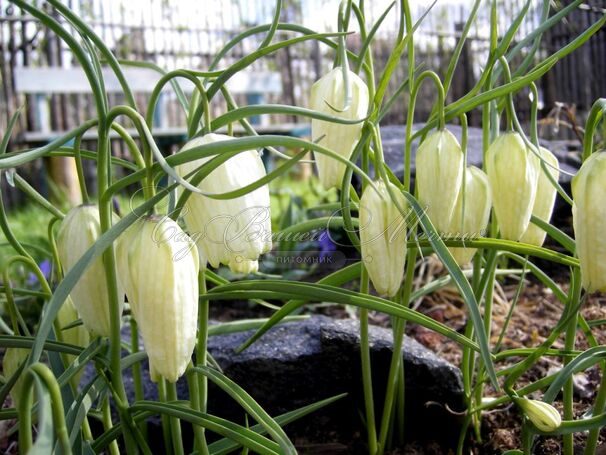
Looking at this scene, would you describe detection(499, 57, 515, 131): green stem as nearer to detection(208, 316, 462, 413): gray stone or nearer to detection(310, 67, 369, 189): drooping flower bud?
detection(310, 67, 369, 189): drooping flower bud

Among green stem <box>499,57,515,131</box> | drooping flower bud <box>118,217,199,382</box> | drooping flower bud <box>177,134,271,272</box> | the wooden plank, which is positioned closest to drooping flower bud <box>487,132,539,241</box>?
green stem <box>499,57,515,131</box>

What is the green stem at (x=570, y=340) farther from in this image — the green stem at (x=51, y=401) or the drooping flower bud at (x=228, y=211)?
the green stem at (x=51, y=401)

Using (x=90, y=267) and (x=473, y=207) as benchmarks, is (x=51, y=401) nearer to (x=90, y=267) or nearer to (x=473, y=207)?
(x=90, y=267)

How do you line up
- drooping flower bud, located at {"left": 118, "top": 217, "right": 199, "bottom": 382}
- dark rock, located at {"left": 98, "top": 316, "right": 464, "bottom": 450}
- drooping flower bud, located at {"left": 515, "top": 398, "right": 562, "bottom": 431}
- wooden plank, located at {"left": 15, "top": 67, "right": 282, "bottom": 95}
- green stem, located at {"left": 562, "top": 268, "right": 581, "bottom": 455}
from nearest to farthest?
1. drooping flower bud, located at {"left": 118, "top": 217, "right": 199, "bottom": 382}
2. drooping flower bud, located at {"left": 515, "top": 398, "right": 562, "bottom": 431}
3. green stem, located at {"left": 562, "top": 268, "right": 581, "bottom": 455}
4. dark rock, located at {"left": 98, "top": 316, "right": 464, "bottom": 450}
5. wooden plank, located at {"left": 15, "top": 67, "right": 282, "bottom": 95}

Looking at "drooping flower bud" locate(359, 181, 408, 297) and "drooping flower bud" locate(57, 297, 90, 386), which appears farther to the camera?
"drooping flower bud" locate(57, 297, 90, 386)

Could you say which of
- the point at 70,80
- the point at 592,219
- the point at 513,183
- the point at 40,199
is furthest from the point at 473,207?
the point at 70,80

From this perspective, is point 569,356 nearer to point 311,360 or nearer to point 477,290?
point 477,290
